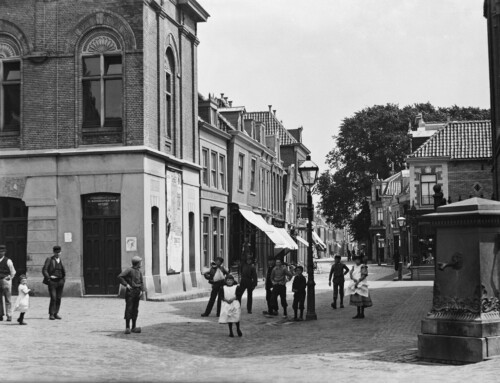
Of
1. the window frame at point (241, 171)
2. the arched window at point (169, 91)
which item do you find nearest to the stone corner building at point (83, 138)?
the arched window at point (169, 91)

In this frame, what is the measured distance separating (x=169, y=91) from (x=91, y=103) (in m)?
3.80

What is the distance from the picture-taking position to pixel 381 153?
3017 inches

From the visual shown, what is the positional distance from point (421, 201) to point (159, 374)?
154 feet

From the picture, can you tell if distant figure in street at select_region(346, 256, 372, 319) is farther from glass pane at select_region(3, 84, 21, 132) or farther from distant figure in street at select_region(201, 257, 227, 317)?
glass pane at select_region(3, 84, 21, 132)

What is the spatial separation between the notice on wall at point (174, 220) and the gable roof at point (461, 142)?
28.6 meters

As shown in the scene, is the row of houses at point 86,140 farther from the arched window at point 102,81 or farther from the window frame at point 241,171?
the window frame at point 241,171

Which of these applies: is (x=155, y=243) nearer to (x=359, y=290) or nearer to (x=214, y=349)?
(x=359, y=290)

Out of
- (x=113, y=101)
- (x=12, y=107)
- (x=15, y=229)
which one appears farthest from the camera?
(x=12, y=107)

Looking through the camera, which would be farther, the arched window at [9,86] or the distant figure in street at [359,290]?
the arched window at [9,86]

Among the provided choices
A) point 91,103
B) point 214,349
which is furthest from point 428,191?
point 214,349

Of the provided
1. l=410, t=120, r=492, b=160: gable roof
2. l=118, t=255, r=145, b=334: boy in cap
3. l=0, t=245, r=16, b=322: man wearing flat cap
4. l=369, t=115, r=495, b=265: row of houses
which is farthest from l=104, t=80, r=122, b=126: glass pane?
l=410, t=120, r=492, b=160: gable roof

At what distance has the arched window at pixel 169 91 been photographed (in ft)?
96.3

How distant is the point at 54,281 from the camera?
61.1 ft

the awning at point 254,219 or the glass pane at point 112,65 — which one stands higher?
the glass pane at point 112,65
